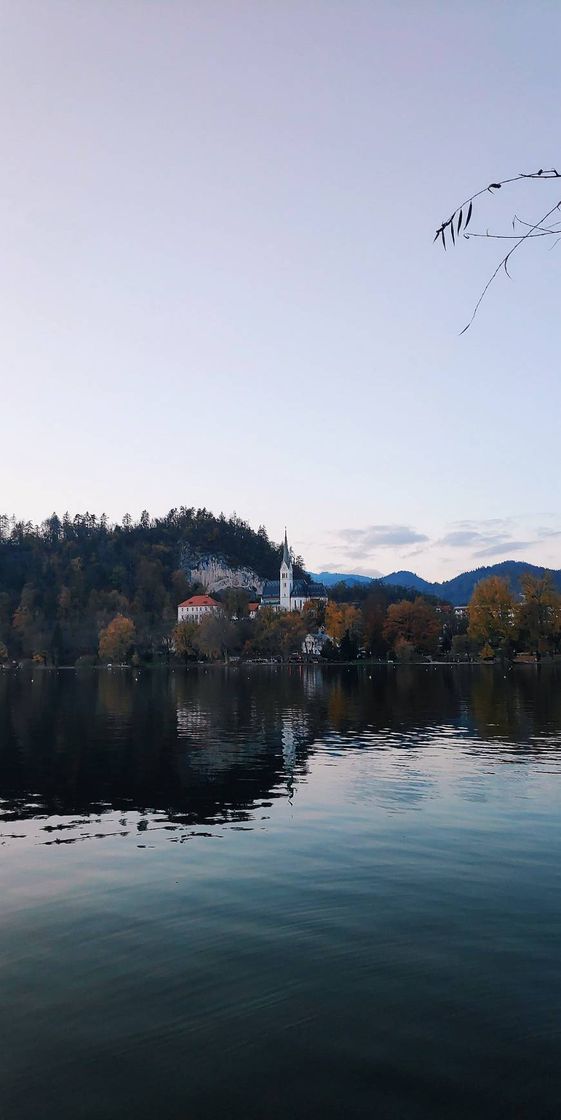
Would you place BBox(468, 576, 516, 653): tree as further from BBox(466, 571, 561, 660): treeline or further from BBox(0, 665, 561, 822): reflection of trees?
BBox(0, 665, 561, 822): reflection of trees

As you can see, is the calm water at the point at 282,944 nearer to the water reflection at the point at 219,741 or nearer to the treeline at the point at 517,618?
the water reflection at the point at 219,741

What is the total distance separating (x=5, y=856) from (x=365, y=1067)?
549 inches

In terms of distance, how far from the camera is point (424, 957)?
44.1 ft

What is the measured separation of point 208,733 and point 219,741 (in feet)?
15.8

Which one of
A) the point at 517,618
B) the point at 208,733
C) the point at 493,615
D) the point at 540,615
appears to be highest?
the point at 493,615

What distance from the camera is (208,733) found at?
50500 millimetres

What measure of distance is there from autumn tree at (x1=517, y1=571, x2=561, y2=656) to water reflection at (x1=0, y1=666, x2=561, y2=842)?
248 feet

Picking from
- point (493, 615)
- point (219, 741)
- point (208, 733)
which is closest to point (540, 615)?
point (493, 615)

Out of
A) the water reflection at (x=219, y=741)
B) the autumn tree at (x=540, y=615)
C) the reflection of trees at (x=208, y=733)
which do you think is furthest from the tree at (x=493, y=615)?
the water reflection at (x=219, y=741)

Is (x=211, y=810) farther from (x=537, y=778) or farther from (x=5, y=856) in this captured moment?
(x=537, y=778)

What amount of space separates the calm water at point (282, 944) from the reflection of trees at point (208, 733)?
46 centimetres

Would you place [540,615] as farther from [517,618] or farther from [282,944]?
[282,944]

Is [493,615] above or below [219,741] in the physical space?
above

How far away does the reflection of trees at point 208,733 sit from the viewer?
30.5m
